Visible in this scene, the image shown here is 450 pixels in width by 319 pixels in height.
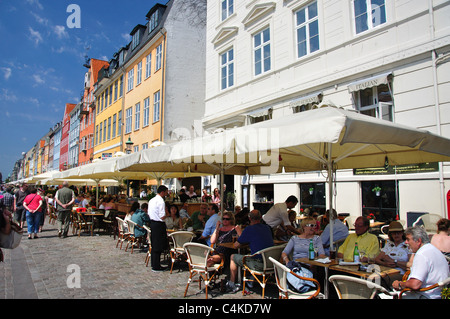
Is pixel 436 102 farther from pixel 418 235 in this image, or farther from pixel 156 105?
pixel 156 105

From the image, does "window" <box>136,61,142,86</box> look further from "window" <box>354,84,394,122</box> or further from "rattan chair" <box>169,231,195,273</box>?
"rattan chair" <box>169,231,195,273</box>

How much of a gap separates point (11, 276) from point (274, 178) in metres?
10.1

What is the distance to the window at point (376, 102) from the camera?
9.64 m

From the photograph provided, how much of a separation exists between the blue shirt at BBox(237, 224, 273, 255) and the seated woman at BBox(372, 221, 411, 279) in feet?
5.42

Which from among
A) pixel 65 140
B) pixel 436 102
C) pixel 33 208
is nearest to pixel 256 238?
pixel 436 102

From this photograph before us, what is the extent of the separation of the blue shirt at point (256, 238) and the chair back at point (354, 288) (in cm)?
185

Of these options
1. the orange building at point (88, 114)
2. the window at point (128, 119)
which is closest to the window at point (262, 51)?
the window at point (128, 119)

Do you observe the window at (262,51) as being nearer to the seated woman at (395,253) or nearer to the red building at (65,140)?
the seated woman at (395,253)

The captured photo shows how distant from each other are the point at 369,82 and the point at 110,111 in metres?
28.9

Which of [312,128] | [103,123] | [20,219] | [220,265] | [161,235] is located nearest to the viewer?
[312,128]

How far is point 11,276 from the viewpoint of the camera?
20.5 feet

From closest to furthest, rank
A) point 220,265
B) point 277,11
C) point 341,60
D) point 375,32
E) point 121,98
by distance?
point 220,265, point 375,32, point 341,60, point 277,11, point 121,98
